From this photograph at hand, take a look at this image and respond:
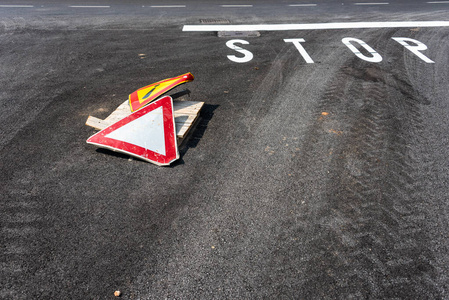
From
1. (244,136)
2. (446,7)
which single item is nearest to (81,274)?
(244,136)

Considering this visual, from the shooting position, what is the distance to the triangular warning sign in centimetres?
520

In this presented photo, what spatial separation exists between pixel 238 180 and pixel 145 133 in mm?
1644

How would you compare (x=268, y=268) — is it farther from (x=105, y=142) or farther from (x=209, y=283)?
(x=105, y=142)

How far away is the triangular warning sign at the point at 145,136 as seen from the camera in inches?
205

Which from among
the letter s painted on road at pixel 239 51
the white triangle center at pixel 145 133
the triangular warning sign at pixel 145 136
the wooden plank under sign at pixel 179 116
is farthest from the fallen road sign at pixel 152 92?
the letter s painted on road at pixel 239 51

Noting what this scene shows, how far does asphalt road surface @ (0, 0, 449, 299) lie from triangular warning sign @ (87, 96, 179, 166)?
215 mm

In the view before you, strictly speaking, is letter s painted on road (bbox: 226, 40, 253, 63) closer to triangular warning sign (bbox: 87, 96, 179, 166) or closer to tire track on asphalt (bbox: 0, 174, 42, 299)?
triangular warning sign (bbox: 87, 96, 179, 166)

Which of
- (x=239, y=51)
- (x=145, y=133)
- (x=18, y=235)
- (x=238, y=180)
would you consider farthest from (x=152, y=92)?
(x=239, y=51)

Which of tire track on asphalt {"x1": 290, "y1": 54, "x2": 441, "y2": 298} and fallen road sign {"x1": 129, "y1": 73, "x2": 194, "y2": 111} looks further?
fallen road sign {"x1": 129, "y1": 73, "x2": 194, "y2": 111}

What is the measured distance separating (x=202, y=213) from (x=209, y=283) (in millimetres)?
1002

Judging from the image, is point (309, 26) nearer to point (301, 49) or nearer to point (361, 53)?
point (301, 49)

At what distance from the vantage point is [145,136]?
17.5 ft

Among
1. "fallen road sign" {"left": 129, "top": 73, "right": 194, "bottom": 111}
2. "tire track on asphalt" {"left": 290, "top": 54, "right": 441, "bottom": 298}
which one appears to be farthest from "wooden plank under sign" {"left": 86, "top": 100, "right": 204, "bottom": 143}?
"tire track on asphalt" {"left": 290, "top": 54, "right": 441, "bottom": 298}

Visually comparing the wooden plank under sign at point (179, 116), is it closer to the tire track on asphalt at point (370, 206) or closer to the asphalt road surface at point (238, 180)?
the asphalt road surface at point (238, 180)
